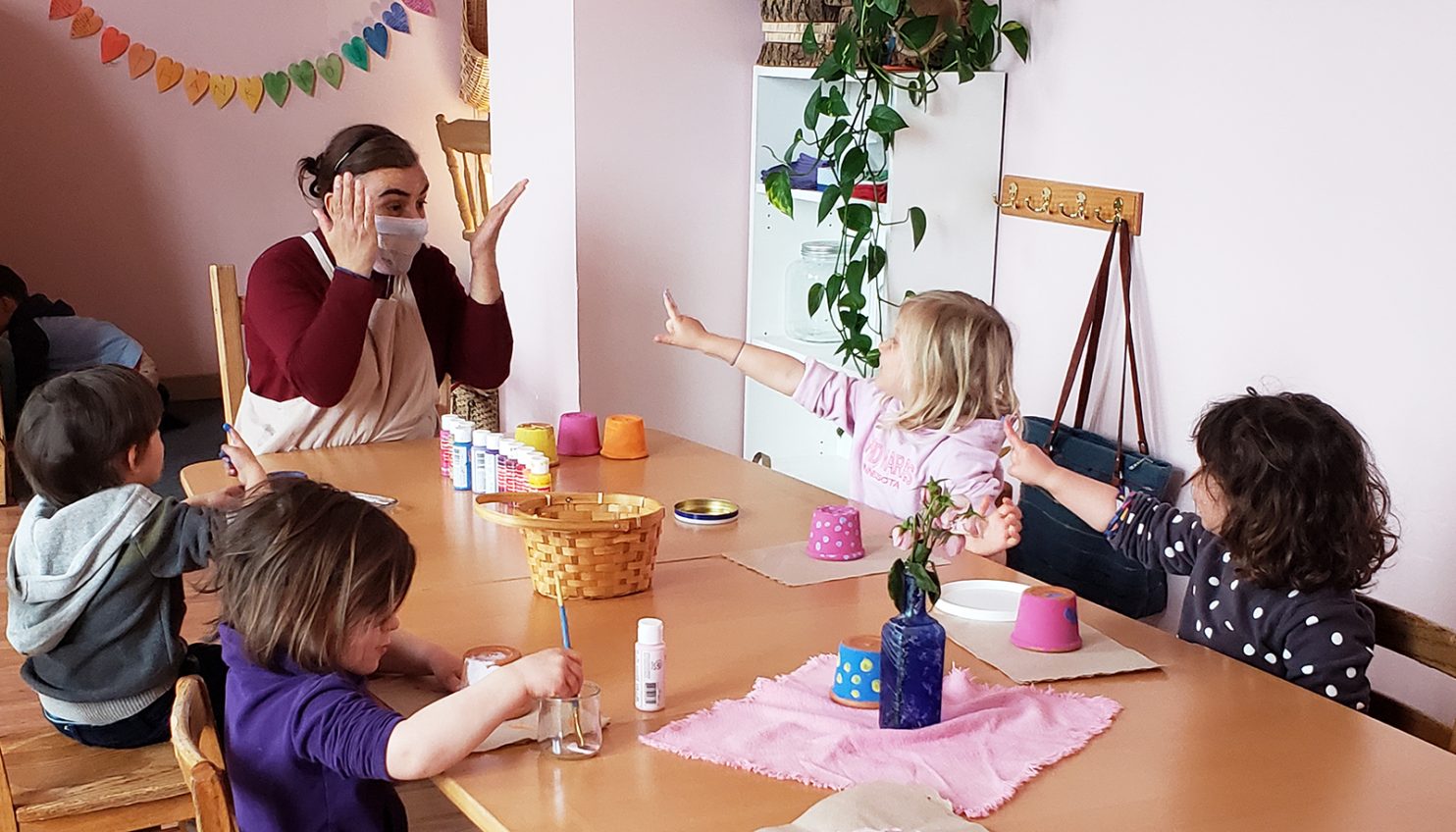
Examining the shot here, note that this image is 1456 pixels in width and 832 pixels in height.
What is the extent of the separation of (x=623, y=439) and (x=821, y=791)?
4.57 ft

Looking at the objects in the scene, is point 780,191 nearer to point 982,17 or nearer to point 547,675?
point 982,17

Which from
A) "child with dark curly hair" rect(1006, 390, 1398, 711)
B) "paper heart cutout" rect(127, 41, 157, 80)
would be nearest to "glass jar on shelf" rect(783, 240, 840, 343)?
"child with dark curly hair" rect(1006, 390, 1398, 711)

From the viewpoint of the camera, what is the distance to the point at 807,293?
11.0 ft

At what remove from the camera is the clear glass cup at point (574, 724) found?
1.43 metres

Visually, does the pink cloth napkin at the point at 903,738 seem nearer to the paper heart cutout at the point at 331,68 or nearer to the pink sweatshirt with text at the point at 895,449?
the pink sweatshirt with text at the point at 895,449

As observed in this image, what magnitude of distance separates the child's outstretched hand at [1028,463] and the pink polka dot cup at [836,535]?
0.23 meters

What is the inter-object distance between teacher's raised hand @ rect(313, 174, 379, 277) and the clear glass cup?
137 cm

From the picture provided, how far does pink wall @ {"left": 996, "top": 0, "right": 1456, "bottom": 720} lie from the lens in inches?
91.9

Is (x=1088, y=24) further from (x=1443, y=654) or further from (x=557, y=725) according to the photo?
(x=557, y=725)

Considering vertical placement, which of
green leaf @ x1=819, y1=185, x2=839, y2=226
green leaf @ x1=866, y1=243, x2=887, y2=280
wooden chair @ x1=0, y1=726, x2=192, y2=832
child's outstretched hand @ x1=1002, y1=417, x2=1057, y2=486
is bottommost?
wooden chair @ x1=0, y1=726, x2=192, y2=832

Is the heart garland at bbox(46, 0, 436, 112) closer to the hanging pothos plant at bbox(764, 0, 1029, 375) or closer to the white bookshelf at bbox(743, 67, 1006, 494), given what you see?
the white bookshelf at bbox(743, 67, 1006, 494)

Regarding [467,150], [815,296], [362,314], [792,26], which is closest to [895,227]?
[815,296]

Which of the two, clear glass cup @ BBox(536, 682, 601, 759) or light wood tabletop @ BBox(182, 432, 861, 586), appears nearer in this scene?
clear glass cup @ BBox(536, 682, 601, 759)

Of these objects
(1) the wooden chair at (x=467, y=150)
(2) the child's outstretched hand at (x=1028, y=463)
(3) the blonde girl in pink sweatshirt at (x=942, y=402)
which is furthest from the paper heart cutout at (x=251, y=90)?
(2) the child's outstretched hand at (x=1028, y=463)
